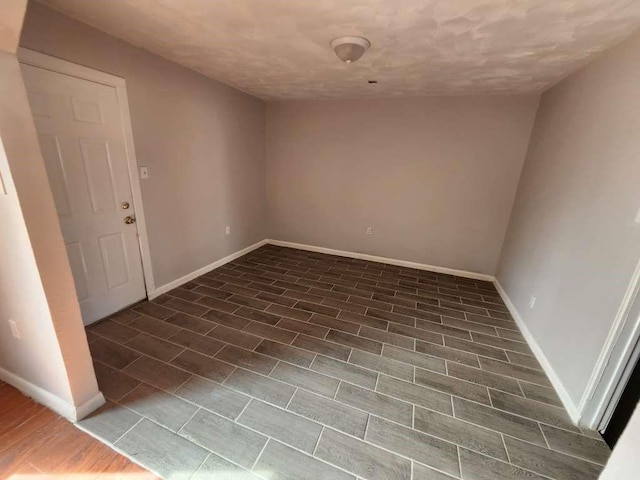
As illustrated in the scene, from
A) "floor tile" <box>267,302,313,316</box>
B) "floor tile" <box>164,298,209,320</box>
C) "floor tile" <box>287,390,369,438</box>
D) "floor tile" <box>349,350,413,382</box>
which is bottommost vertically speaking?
"floor tile" <box>287,390,369,438</box>

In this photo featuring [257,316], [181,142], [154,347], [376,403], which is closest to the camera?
[376,403]

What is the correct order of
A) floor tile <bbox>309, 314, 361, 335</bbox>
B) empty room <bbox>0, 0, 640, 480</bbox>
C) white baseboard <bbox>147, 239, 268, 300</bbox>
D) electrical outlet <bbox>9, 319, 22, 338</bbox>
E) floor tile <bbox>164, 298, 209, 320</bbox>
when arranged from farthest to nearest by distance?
white baseboard <bbox>147, 239, 268, 300</bbox>
floor tile <bbox>164, 298, 209, 320</bbox>
floor tile <bbox>309, 314, 361, 335</bbox>
electrical outlet <bbox>9, 319, 22, 338</bbox>
empty room <bbox>0, 0, 640, 480</bbox>

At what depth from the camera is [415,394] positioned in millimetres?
1816

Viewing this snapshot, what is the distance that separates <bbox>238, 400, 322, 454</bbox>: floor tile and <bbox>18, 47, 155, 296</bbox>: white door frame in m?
1.87

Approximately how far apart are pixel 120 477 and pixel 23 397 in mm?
961

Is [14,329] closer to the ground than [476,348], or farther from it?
farther from it

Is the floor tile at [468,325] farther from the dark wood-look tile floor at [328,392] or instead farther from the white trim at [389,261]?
the white trim at [389,261]

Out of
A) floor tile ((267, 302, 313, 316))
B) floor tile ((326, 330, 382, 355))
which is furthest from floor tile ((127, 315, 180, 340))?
floor tile ((326, 330, 382, 355))

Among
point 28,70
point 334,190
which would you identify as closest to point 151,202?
point 28,70

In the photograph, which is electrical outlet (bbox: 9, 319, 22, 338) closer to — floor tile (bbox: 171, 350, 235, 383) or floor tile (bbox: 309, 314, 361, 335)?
floor tile (bbox: 171, 350, 235, 383)

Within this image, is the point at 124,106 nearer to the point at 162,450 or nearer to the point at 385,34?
the point at 385,34

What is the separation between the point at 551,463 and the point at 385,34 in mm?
2723

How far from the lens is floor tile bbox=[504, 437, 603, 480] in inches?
54.1

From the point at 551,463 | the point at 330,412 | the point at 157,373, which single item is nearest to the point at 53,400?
the point at 157,373
